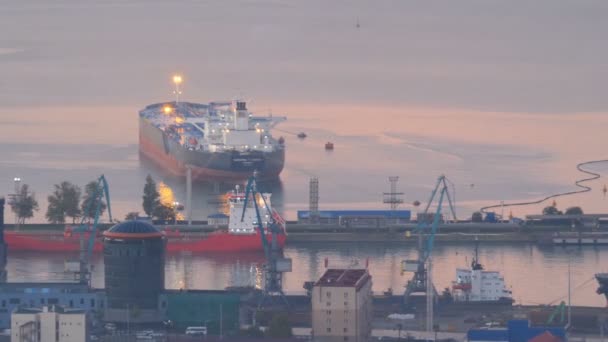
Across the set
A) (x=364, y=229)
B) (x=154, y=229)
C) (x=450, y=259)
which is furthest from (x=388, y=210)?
(x=154, y=229)

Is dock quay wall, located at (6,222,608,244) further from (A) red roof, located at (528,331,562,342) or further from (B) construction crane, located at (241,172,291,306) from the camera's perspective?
(A) red roof, located at (528,331,562,342)

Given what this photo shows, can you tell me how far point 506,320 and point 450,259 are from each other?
14.9ft

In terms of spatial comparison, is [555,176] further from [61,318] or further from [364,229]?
[61,318]

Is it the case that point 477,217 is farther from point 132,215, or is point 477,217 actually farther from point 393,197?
point 132,215

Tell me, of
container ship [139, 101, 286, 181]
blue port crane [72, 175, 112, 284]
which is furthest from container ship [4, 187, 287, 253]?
container ship [139, 101, 286, 181]

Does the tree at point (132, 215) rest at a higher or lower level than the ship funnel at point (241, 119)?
lower

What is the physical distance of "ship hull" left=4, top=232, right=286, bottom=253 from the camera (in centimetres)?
2734

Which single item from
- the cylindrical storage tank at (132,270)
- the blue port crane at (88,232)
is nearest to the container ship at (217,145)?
the blue port crane at (88,232)

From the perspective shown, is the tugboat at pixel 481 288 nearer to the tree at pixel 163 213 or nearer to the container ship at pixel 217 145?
the tree at pixel 163 213

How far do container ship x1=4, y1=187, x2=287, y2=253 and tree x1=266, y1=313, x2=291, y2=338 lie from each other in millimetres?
5608

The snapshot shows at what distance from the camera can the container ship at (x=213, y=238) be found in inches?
1077

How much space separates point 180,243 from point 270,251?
2.70 metres

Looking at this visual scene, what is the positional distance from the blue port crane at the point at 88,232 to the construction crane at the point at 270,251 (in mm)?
1494

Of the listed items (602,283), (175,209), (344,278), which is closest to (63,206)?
(175,209)
